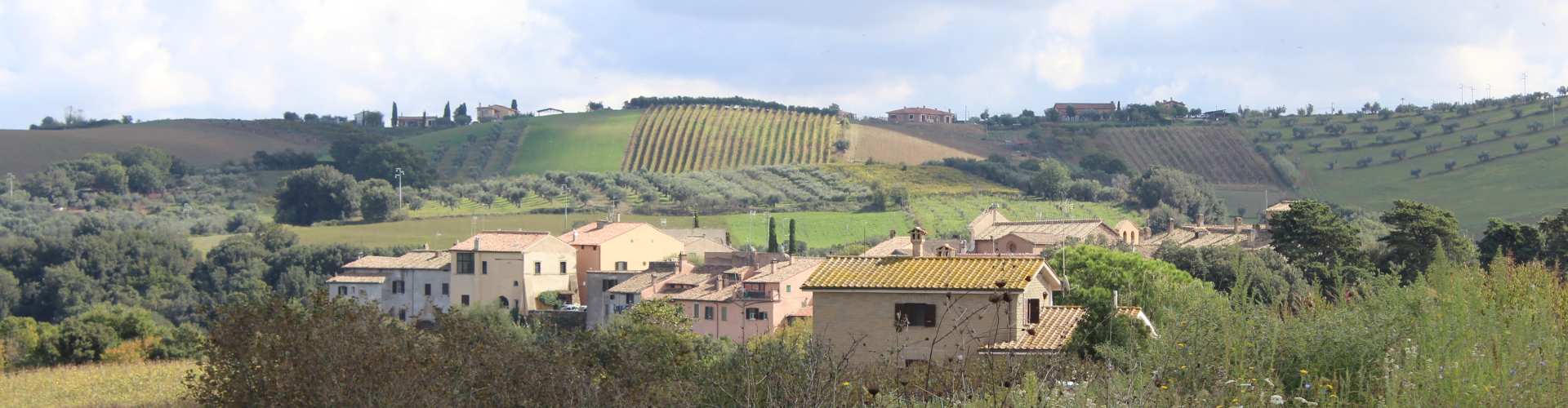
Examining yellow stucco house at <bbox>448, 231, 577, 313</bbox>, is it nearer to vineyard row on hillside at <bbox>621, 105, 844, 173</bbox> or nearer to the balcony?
the balcony

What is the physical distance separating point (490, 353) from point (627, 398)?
4.86 m

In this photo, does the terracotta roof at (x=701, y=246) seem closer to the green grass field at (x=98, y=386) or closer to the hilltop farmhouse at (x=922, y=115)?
the green grass field at (x=98, y=386)

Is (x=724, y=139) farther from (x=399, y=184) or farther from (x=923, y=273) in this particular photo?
(x=923, y=273)

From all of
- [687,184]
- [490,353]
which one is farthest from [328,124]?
[490,353]

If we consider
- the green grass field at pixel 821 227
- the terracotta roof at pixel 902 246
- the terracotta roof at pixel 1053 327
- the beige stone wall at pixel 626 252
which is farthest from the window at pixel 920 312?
the green grass field at pixel 821 227

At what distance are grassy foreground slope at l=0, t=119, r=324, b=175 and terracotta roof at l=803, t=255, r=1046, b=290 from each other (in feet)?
322

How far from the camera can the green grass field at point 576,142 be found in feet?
386

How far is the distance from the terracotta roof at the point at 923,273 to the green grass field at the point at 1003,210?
50.1 metres

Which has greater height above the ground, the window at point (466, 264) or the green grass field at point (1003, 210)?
the green grass field at point (1003, 210)

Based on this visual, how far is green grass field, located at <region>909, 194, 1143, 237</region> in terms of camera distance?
85.2m

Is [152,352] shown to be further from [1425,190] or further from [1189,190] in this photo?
[1425,190]

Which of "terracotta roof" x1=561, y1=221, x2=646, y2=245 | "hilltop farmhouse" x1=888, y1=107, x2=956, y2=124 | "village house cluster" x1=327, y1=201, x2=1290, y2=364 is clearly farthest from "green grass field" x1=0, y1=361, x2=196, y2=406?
"hilltop farmhouse" x1=888, y1=107, x2=956, y2=124

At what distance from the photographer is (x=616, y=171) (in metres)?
114

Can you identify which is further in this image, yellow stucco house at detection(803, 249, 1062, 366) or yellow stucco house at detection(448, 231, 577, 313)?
yellow stucco house at detection(448, 231, 577, 313)
